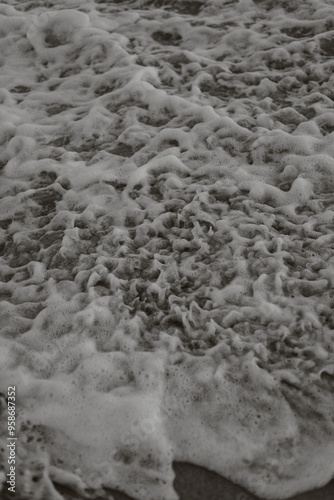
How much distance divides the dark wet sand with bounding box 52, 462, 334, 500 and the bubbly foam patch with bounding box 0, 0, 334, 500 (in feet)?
0.08

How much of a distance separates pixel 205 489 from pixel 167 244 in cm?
118

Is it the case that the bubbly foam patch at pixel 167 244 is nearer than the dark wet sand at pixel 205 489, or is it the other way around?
the dark wet sand at pixel 205 489

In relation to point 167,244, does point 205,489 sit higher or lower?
lower

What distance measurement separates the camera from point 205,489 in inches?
77.6

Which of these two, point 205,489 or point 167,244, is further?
point 167,244

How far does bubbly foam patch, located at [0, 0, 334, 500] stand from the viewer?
2074 mm

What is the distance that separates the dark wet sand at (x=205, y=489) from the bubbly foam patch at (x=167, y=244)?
0.08 ft

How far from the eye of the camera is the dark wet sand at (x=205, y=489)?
1938 millimetres

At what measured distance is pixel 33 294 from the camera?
8.60ft

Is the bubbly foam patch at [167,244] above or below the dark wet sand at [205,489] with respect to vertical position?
above

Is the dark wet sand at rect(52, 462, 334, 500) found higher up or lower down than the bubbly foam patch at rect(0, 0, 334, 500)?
lower down

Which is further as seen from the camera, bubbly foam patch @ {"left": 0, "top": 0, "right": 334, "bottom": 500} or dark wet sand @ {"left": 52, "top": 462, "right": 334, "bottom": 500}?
bubbly foam patch @ {"left": 0, "top": 0, "right": 334, "bottom": 500}

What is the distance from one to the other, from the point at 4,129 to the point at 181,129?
1035 mm

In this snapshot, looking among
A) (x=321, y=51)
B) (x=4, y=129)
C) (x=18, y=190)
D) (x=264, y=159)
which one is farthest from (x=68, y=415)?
(x=321, y=51)
